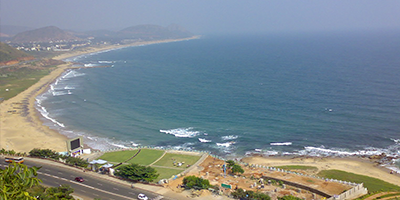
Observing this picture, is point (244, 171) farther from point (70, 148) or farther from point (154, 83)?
point (154, 83)

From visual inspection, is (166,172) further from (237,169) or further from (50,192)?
(50,192)

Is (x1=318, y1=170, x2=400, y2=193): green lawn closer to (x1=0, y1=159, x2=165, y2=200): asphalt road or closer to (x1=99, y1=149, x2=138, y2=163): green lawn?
(x1=0, y1=159, x2=165, y2=200): asphalt road

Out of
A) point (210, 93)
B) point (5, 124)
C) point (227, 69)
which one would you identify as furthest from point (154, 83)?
point (5, 124)

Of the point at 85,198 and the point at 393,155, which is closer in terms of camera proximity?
the point at 85,198

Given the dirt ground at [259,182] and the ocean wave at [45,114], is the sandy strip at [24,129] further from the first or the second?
the dirt ground at [259,182]

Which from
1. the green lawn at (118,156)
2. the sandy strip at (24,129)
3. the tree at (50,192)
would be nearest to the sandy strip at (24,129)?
the sandy strip at (24,129)

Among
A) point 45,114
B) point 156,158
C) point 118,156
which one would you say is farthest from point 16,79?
point 156,158
